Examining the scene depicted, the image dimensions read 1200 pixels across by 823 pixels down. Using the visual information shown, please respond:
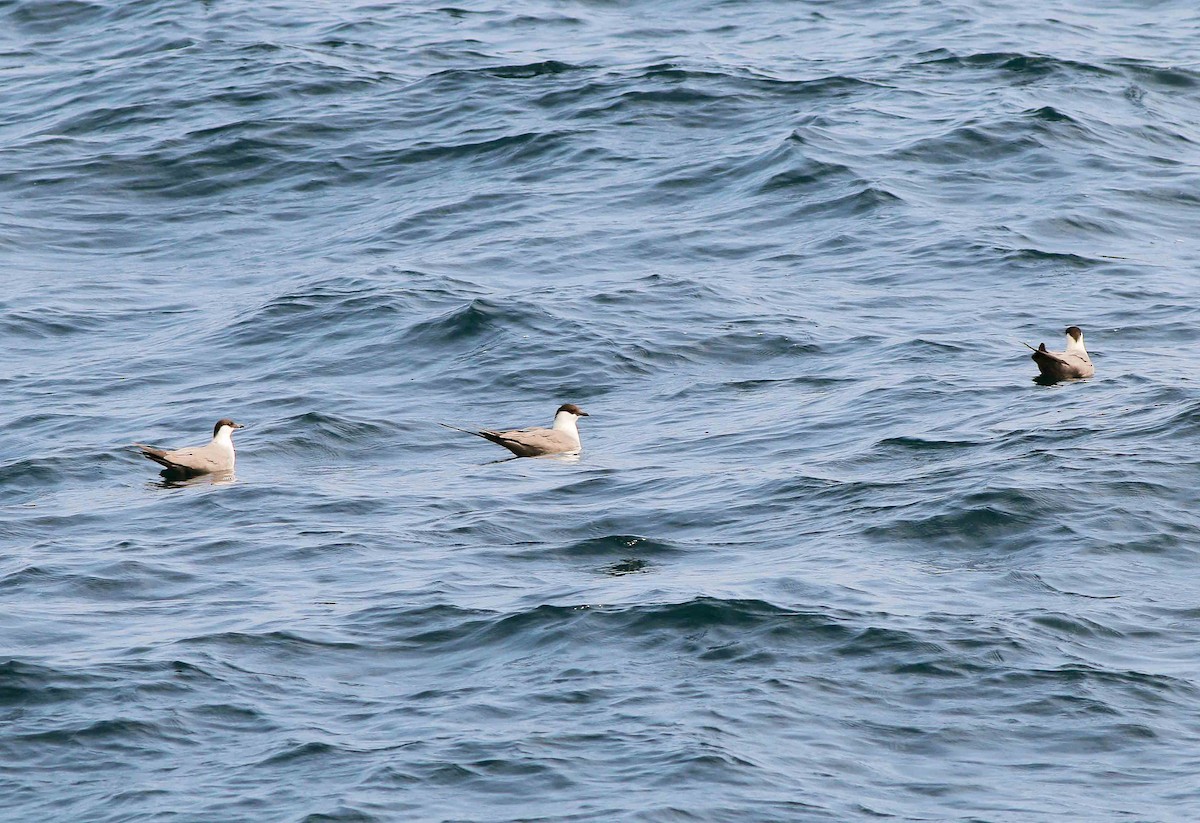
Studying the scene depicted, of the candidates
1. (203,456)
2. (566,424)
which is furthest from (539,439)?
(203,456)

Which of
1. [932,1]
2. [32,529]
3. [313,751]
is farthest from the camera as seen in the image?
[932,1]

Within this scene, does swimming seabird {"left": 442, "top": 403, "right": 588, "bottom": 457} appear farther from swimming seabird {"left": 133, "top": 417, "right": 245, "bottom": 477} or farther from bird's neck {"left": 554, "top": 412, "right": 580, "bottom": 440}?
swimming seabird {"left": 133, "top": 417, "right": 245, "bottom": 477}

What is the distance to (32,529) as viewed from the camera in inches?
531

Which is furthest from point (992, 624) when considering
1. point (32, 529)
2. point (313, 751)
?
point (32, 529)

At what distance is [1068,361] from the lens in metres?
16.1

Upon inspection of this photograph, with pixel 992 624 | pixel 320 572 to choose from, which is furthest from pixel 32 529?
pixel 992 624

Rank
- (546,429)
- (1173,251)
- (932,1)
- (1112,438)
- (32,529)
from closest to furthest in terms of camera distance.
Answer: (32,529), (1112,438), (546,429), (1173,251), (932,1)

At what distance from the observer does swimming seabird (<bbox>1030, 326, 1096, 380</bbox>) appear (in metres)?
15.8

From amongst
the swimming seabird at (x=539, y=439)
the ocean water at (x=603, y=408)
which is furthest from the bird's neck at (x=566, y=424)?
the ocean water at (x=603, y=408)

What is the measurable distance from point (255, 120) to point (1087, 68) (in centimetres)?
1122

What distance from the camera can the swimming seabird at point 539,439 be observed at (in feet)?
51.2

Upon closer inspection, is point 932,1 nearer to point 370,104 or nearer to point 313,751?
point 370,104

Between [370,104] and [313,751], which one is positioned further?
[370,104]

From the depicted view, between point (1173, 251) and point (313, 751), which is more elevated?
point (313, 751)
